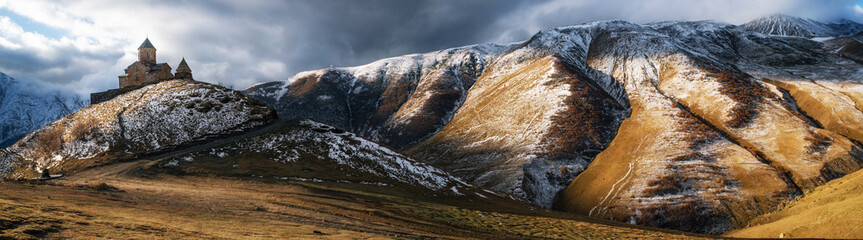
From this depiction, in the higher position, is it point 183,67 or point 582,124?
point 183,67

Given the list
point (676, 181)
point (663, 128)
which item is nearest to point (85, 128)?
point (676, 181)

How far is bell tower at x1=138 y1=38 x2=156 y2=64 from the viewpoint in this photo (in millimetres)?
101000

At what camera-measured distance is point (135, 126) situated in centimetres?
6359

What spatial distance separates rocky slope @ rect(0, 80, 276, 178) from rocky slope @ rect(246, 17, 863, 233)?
54082 millimetres

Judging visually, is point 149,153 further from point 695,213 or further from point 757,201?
point 757,201

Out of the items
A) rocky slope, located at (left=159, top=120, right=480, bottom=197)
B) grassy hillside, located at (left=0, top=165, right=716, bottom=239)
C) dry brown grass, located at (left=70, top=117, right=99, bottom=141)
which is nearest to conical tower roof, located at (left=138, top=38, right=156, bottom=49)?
dry brown grass, located at (left=70, top=117, right=99, bottom=141)

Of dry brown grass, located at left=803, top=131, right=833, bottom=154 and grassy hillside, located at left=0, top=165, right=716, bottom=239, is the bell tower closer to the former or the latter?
grassy hillside, located at left=0, top=165, right=716, bottom=239

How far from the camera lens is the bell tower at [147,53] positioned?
101000 mm

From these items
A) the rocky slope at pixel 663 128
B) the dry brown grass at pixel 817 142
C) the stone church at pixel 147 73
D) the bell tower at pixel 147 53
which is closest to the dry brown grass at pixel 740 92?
the rocky slope at pixel 663 128

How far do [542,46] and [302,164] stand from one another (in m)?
154

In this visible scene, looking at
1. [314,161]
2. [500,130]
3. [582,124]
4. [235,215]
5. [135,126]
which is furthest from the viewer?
[500,130]

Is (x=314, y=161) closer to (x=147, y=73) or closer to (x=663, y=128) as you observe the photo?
(x=147, y=73)

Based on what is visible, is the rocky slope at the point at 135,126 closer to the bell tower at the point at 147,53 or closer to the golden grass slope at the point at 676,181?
the bell tower at the point at 147,53

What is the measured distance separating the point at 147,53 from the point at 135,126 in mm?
48456
